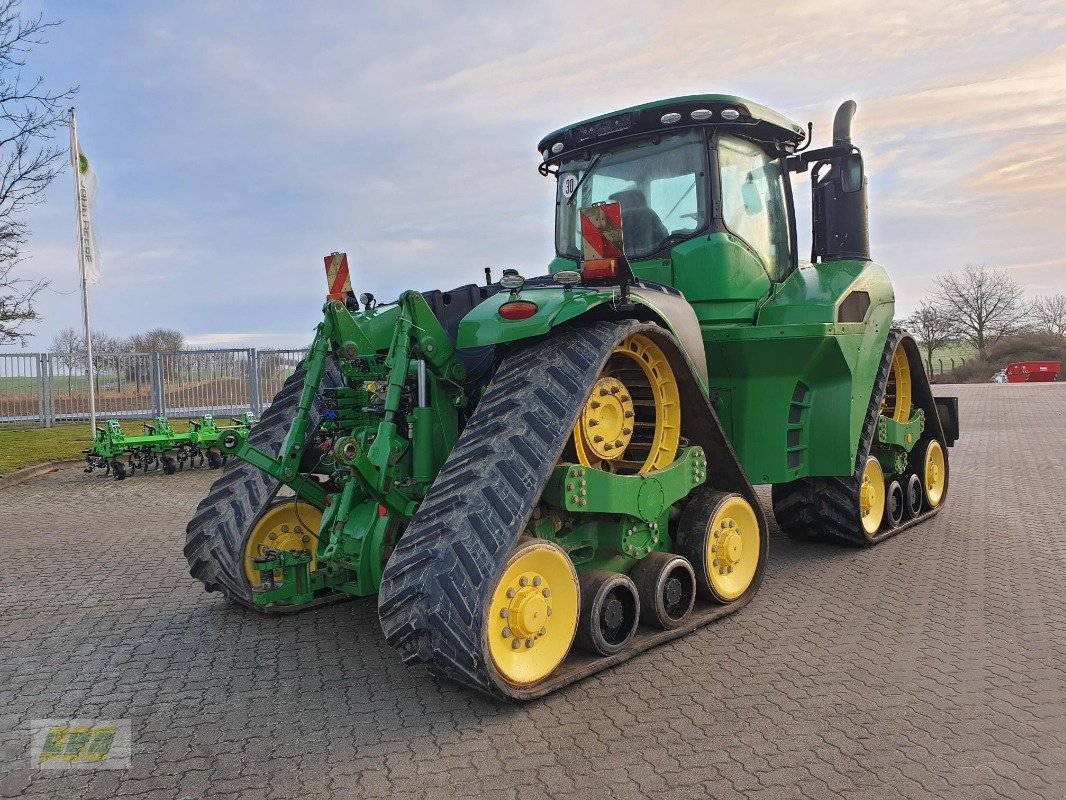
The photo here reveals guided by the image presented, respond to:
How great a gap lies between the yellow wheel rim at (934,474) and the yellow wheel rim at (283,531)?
602 cm

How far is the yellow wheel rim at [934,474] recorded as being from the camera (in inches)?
328

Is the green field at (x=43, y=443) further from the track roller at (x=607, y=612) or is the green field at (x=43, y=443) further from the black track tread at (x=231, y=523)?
the track roller at (x=607, y=612)

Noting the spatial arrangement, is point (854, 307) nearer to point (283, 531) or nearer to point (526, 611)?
point (526, 611)

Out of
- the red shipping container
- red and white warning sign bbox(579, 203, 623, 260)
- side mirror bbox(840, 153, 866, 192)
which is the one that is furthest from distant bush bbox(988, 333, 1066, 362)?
red and white warning sign bbox(579, 203, 623, 260)

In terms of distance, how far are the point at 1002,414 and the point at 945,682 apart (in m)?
20.3

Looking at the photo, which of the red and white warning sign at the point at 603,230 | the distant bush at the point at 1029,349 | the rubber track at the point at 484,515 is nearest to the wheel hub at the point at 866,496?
the rubber track at the point at 484,515

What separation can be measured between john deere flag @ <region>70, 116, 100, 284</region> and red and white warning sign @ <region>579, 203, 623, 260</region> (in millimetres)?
14965

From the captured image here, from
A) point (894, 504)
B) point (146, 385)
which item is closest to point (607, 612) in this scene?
point (894, 504)

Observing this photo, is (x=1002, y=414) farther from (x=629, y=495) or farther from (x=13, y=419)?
(x=13, y=419)

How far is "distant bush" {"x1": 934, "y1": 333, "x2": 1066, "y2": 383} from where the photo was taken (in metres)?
51.6

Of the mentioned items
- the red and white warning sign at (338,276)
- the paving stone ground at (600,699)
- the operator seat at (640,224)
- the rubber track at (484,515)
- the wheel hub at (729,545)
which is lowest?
the paving stone ground at (600,699)

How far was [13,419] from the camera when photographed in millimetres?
21703

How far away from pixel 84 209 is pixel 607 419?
625 inches

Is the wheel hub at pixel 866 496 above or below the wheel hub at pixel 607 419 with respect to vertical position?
below
